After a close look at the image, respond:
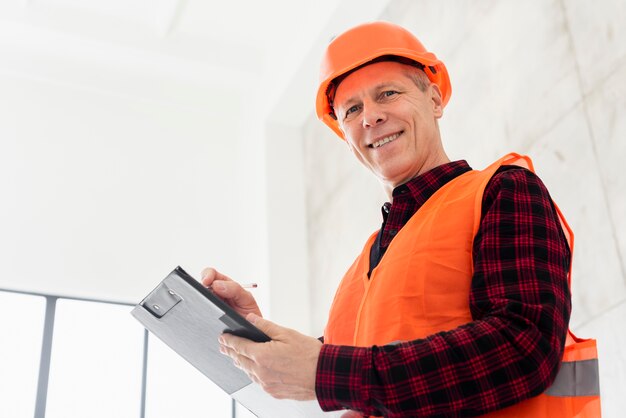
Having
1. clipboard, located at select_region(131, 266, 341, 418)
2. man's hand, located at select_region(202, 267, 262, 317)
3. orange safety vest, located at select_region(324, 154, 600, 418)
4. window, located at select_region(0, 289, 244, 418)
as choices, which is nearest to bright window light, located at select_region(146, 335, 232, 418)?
window, located at select_region(0, 289, 244, 418)

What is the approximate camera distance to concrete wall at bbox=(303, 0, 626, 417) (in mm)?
3283

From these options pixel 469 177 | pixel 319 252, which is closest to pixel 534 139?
pixel 469 177

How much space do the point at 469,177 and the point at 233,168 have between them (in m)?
6.08

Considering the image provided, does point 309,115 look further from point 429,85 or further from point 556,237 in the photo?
point 556,237

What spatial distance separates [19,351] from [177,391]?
128 cm

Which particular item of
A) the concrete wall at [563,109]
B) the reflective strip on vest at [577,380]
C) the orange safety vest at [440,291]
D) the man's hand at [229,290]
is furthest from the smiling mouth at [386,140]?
the concrete wall at [563,109]

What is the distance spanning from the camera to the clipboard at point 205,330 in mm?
1501

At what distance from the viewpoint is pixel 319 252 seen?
673 centimetres

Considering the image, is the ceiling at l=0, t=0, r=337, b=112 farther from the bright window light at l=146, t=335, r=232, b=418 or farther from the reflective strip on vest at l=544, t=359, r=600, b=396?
the reflective strip on vest at l=544, t=359, r=600, b=396

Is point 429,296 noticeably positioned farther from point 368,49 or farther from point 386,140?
point 368,49

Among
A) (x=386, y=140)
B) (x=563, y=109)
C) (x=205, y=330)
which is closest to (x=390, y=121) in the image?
(x=386, y=140)

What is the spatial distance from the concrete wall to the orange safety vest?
1715mm

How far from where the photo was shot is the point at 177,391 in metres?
6.72

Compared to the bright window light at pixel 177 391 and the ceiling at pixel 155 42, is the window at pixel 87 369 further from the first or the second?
the ceiling at pixel 155 42
